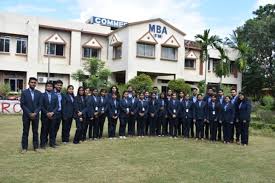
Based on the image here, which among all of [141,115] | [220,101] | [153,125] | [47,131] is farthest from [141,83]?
[47,131]

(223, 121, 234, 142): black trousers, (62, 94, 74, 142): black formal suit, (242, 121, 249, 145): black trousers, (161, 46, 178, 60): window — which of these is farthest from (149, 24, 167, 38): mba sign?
(62, 94, 74, 142): black formal suit

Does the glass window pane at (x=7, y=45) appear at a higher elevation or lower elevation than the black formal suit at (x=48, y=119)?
higher

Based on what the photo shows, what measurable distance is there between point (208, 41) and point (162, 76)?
5.92 m

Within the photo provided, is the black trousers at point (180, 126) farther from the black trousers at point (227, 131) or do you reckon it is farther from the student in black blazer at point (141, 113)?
the black trousers at point (227, 131)

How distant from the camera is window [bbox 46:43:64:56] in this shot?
102 ft

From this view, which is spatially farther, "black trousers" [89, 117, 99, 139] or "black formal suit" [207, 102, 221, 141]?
"black formal suit" [207, 102, 221, 141]

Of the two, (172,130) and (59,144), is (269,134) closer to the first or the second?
(172,130)

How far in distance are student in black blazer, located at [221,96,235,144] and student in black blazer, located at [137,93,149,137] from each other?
2652 millimetres

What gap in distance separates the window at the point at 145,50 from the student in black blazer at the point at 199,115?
60.2 feet

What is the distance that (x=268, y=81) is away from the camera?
41.6 m

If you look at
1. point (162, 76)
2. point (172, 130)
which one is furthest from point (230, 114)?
point (162, 76)

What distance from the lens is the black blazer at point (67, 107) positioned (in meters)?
10.7

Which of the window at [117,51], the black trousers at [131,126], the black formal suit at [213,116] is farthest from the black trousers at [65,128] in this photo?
the window at [117,51]

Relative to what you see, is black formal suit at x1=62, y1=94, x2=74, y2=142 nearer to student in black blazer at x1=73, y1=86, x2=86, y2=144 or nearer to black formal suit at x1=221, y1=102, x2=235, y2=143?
student in black blazer at x1=73, y1=86, x2=86, y2=144
